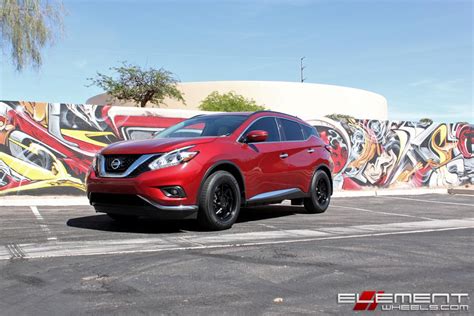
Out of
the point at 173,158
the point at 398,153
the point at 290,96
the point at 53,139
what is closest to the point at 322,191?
the point at 173,158

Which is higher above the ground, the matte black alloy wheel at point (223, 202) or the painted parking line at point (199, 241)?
the matte black alloy wheel at point (223, 202)

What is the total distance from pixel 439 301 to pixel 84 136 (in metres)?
10.3

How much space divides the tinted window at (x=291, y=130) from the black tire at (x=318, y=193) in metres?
0.82

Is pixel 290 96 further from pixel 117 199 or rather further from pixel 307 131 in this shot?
pixel 117 199

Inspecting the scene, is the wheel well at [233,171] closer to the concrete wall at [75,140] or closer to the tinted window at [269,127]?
the tinted window at [269,127]

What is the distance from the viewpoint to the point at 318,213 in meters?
9.34

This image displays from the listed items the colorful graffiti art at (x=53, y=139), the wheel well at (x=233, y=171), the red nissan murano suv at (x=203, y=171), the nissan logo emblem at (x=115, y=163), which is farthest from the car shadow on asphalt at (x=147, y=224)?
the colorful graffiti art at (x=53, y=139)

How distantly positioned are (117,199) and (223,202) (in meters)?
1.46

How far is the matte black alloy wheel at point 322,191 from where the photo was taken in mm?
9297

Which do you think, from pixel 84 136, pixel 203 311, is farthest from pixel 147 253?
pixel 84 136

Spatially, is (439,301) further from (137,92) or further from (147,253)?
(137,92)

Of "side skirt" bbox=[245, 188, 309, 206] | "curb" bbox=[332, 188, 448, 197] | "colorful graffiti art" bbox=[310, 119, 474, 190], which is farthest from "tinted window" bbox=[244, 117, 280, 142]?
"colorful graffiti art" bbox=[310, 119, 474, 190]

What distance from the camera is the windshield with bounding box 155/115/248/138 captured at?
24.1ft

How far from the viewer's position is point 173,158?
629 cm
